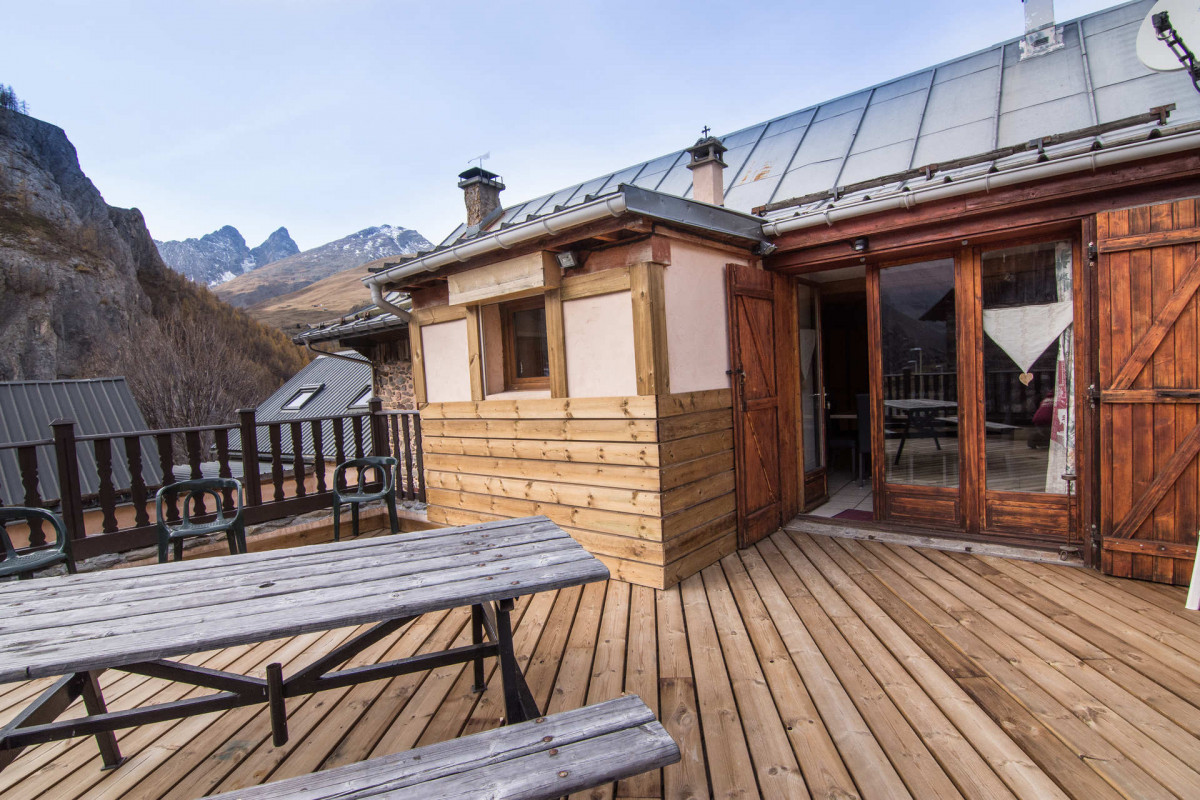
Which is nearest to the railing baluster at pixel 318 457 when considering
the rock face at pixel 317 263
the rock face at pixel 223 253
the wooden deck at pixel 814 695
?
the wooden deck at pixel 814 695

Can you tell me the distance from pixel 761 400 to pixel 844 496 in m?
1.93

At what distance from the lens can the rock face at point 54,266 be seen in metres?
20.0

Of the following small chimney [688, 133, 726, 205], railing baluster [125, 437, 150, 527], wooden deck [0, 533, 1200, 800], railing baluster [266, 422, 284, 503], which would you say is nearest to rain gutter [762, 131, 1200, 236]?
small chimney [688, 133, 726, 205]

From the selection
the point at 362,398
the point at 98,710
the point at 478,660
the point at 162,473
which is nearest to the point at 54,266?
the point at 362,398

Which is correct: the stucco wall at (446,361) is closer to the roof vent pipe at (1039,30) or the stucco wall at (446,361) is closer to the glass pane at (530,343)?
the glass pane at (530,343)

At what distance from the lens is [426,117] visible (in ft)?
65.7

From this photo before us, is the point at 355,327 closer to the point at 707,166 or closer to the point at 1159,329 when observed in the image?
the point at 707,166

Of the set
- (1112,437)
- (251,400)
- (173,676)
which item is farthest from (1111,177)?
(251,400)

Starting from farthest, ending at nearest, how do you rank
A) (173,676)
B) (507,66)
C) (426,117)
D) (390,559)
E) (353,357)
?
(426,117) < (507,66) < (353,357) < (390,559) < (173,676)

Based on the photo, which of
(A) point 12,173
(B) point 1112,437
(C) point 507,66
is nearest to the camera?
(B) point 1112,437

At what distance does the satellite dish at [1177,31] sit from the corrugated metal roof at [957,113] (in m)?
0.25

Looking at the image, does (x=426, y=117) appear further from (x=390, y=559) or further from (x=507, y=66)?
(x=390, y=559)

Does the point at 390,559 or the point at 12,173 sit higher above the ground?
the point at 12,173

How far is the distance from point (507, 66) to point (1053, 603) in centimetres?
1217
